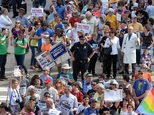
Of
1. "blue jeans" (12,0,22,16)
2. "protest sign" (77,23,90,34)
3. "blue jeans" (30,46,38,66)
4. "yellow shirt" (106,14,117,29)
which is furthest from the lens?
"blue jeans" (12,0,22,16)

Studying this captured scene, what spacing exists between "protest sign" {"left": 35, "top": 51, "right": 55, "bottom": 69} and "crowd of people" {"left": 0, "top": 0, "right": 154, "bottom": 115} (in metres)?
0.20

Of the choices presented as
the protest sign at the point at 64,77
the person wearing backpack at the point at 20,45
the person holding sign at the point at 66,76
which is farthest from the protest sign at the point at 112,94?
the person wearing backpack at the point at 20,45

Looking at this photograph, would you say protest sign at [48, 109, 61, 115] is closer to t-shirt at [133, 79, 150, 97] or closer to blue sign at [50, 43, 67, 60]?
t-shirt at [133, 79, 150, 97]

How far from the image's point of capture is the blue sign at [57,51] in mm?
19922

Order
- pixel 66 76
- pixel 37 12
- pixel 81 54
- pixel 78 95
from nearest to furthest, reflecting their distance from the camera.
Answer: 1. pixel 78 95
2. pixel 66 76
3. pixel 81 54
4. pixel 37 12

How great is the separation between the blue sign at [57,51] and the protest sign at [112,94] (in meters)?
4.90

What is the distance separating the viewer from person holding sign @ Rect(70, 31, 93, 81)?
1895 centimetres

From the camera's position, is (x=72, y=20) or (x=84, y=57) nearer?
(x=84, y=57)

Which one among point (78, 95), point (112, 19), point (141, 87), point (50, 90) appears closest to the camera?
point (50, 90)

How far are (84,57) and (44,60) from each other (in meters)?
1.58

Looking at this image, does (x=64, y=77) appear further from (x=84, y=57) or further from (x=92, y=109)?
(x=92, y=109)

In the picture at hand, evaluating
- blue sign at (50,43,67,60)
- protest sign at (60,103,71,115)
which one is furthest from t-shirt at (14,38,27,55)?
protest sign at (60,103,71,115)

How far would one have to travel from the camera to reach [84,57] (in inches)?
747

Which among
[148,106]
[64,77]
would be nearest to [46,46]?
[64,77]
